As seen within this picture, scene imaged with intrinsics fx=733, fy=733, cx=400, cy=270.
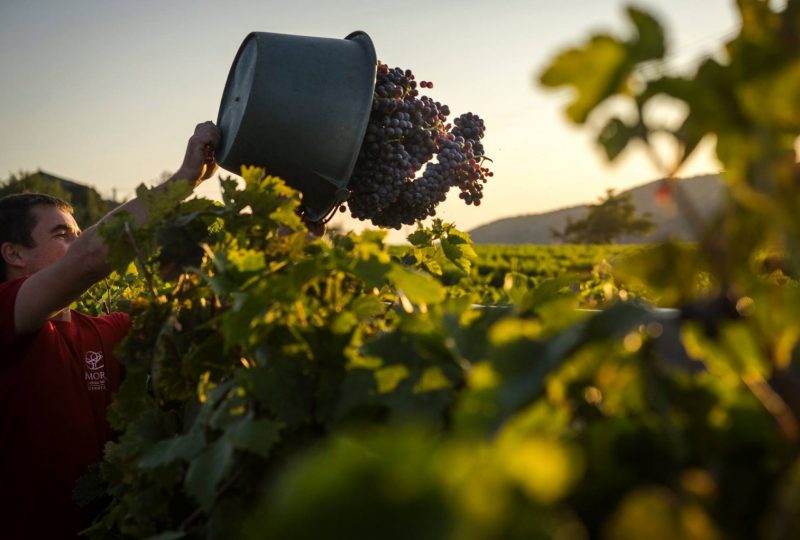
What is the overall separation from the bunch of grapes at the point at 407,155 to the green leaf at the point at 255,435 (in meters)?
1.48

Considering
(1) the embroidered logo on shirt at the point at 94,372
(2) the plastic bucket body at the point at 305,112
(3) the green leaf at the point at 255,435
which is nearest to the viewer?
(3) the green leaf at the point at 255,435

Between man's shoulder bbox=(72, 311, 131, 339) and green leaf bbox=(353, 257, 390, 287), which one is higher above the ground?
green leaf bbox=(353, 257, 390, 287)

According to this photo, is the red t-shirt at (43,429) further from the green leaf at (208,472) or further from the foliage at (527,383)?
the green leaf at (208,472)

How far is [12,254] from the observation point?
3406 millimetres

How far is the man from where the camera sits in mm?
2447

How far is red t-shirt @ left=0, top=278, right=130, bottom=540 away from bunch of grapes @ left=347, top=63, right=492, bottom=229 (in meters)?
1.16

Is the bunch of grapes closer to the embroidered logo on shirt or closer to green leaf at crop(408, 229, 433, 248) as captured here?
green leaf at crop(408, 229, 433, 248)

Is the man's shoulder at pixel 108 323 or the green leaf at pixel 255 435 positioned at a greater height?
the green leaf at pixel 255 435

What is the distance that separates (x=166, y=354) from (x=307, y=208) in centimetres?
119

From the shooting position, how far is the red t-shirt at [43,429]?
2514 millimetres

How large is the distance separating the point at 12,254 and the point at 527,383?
11.2 feet

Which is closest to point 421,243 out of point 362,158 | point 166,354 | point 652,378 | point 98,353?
point 362,158

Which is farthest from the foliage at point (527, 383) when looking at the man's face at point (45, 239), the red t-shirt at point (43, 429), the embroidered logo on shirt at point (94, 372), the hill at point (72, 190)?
the hill at point (72, 190)

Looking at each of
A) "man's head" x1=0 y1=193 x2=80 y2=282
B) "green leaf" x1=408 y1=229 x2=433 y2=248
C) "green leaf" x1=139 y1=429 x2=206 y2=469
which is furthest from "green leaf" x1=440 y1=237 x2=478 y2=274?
"man's head" x1=0 y1=193 x2=80 y2=282
